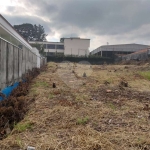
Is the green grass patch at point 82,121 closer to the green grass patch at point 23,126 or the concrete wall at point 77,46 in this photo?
the green grass patch at point 23,126

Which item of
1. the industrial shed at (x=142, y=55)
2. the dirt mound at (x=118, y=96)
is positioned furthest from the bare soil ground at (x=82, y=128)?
the industrial shed at (x=142, y=55)

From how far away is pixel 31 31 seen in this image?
51.0m

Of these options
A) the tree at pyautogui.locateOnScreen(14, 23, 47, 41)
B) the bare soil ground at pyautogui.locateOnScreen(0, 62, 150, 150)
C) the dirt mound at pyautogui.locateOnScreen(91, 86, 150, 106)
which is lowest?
the bare soil ground at pyautogui.locateOnScreen(0, 62, 150, 150)

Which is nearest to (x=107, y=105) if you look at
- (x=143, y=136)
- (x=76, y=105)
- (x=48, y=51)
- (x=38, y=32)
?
(x=76, y=105)

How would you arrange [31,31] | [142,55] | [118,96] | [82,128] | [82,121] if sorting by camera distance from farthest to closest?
[31,31] < [142,55] < [118,96] < [82,121] < [82,128]

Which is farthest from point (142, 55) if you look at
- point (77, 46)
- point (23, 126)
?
point (23, 126)

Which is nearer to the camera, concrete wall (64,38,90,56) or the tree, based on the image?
concrete wall (64,38,90,56)

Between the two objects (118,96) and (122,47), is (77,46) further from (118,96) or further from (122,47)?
(118,96)

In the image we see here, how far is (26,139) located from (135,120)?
5.96 ft

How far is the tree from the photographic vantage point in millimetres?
49969

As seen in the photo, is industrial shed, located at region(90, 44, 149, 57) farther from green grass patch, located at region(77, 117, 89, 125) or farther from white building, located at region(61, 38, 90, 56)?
green grass patch, located at region(77, 117, 89, 125)

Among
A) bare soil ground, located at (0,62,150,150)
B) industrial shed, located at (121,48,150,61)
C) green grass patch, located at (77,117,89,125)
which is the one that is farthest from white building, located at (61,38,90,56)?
green grass patch, located at (77,117,89,125)

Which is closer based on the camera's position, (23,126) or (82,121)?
(23,126)

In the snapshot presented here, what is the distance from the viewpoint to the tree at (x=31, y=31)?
50.0 metres
